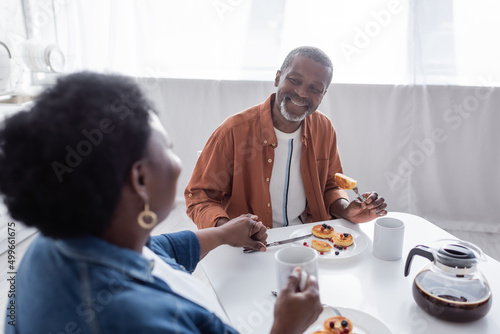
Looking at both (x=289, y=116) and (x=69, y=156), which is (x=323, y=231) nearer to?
(x=289, y=116)

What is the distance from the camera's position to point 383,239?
1.06 m

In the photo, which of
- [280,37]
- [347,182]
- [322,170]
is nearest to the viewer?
[347,182]

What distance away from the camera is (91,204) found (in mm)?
527

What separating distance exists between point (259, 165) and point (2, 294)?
1585 mm

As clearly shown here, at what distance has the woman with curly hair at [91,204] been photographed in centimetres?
51

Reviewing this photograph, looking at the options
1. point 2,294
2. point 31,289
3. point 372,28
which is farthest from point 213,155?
point 372,28

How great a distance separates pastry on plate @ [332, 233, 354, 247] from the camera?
114 centimetres

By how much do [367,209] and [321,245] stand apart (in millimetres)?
260

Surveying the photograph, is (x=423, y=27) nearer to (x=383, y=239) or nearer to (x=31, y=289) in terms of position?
(x=383, y=239)

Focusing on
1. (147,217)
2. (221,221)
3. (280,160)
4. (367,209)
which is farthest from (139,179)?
(280,160)

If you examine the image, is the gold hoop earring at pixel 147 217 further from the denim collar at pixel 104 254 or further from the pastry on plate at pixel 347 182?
the pastry on plate at pixel 347 182

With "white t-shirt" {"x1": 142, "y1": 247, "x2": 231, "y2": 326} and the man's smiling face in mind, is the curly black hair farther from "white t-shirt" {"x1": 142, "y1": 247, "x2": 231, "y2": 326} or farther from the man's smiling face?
the man's smiling face

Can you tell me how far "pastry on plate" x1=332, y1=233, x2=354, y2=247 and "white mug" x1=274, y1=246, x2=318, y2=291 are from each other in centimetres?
36

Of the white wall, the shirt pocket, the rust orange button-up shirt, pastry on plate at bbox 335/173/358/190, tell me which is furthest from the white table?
the white wall
